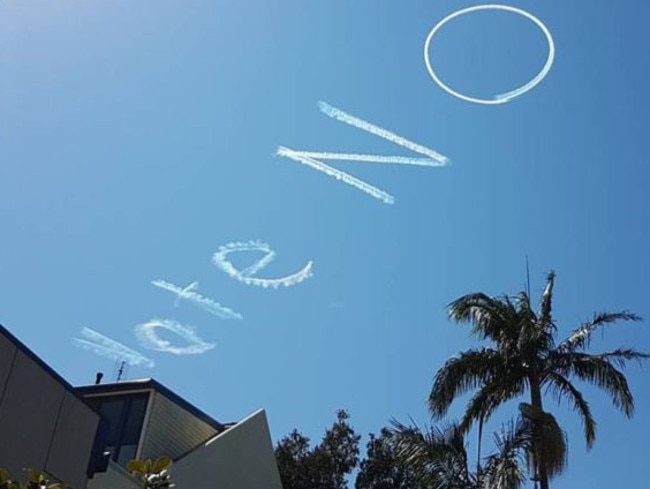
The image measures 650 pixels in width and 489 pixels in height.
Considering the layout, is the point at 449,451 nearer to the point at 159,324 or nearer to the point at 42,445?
the point at 42,445

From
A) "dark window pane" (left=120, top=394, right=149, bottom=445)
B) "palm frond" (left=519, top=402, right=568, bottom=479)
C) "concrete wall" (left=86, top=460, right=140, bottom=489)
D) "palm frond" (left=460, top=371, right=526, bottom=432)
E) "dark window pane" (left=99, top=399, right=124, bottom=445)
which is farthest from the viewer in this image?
"dark window pane" (left=99, top=399, right=124, bottom=445)

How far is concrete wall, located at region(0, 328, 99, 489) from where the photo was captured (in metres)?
10.4

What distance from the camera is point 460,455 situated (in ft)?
42.3

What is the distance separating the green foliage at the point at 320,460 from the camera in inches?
1235

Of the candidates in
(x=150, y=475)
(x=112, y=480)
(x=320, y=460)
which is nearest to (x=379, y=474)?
(x=320, y=460)

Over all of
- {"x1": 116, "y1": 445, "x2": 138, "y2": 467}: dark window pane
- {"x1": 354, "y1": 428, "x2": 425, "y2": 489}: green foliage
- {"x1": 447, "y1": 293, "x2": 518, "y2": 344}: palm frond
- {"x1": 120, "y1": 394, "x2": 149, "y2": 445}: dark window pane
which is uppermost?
Result: {"x1": 354, "y1": 428, "x2": 425, "y2": 489}: green foliage

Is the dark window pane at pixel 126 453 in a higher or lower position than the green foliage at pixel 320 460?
lower

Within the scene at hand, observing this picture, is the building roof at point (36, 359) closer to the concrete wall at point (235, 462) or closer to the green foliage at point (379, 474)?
the concrete wall at point (235, 462)

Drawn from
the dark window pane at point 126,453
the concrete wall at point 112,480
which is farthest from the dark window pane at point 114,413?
the concrete wall at point 112,480

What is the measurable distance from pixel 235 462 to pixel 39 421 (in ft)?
33.5

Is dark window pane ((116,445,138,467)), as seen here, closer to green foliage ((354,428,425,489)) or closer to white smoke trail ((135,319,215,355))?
white smoke trail ((135,319,215,355))

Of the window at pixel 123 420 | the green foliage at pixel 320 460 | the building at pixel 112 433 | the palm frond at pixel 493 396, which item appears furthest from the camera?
the green foliage at pixel 320 460

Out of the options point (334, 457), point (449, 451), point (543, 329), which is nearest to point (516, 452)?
point (449, 451)

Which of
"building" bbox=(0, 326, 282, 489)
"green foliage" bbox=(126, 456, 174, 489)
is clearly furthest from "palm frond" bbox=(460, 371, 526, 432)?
"green foliage" bbox=(126, 456, 174, 489)
